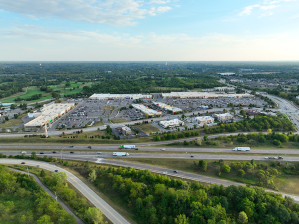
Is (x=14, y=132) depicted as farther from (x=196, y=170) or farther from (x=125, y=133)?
(x=196, y=170)

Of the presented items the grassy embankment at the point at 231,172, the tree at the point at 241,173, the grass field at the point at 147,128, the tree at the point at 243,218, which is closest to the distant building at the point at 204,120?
the grass field at the point at 147,128

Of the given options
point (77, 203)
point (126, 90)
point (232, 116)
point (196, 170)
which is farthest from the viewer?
point (126, 90)

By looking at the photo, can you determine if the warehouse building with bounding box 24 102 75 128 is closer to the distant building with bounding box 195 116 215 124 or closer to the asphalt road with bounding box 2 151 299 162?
the asphalt road with bounding box 2 151 299 162

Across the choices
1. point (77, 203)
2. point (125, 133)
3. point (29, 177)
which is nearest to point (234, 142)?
point (125, 133)

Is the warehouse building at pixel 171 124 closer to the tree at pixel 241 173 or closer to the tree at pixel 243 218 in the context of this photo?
the tree at pixel 241 173

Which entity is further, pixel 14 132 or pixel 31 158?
pixel 14 132

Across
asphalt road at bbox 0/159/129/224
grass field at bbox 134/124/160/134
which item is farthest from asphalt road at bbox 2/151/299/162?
grass field at bbox 134/124/160/134
